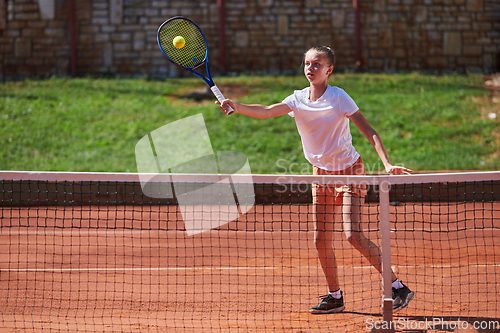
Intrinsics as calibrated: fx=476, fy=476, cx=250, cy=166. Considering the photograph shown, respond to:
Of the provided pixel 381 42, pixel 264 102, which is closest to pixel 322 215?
pixel 264 102

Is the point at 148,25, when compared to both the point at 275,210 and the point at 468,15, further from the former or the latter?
the point at 468,15

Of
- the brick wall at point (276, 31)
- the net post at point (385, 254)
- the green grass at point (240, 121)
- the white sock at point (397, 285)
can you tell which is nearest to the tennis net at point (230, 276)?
the net post at point (385, 254)

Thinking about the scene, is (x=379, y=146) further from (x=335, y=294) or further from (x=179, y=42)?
(x=179, y=42)

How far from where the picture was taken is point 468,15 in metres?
14.0

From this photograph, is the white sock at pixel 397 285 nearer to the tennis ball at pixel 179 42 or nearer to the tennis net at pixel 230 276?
the tennis net at pixel 230 276

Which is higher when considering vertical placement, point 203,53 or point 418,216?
point 203,53

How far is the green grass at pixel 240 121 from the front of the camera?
377 inches

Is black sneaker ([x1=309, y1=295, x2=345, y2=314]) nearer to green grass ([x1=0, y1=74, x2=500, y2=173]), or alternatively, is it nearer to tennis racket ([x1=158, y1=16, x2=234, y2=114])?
tennis racket ([x1=158, y1=16, x2=234, y2=114])

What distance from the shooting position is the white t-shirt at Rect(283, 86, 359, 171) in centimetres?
355

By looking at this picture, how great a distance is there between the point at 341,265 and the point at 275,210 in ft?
10.1

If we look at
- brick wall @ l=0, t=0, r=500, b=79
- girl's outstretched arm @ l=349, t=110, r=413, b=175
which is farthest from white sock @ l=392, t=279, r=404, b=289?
brick wall @ l=0, t=0, r=500, b=79

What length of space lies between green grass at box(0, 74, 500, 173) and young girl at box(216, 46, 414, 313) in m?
5.32

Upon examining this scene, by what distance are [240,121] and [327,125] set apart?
742 centimetres

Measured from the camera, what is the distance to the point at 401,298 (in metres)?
3.59
